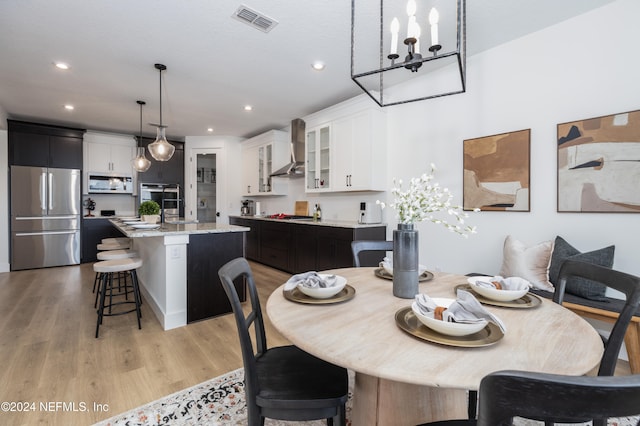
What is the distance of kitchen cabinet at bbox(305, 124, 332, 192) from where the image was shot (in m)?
4.49

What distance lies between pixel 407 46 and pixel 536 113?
1295mm

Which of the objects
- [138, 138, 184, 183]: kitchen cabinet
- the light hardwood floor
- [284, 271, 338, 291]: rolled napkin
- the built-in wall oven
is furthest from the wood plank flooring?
[138, 138, 184, 183]: kitchen cabinet

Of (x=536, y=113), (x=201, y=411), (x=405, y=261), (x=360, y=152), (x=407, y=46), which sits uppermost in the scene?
(x=407, y=46)

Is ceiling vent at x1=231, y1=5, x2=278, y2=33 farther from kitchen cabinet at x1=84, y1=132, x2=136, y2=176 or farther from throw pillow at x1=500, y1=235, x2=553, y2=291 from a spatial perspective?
kitchen cabinet at x1=84, y1=132, x2=136, y2=176

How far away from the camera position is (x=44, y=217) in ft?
17.0

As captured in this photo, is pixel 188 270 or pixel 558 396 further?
pixel 188 270

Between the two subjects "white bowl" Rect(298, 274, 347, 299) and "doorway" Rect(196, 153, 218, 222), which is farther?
"doorway" Rect(196, 153, 218, 222)

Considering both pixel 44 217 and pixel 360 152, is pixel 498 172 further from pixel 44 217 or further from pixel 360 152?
pixel 44 217

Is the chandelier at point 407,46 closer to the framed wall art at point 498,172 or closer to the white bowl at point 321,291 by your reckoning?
the framed wall art at point 498,172

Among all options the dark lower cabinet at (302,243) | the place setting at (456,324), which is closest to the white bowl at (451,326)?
the place setting at (456,324)

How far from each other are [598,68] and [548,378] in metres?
2.89

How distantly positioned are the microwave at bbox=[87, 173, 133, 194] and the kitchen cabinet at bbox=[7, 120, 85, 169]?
42 centimetres

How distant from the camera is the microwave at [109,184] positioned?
19.3ft

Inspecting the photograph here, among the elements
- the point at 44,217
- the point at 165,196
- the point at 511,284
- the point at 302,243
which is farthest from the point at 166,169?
the point at 511,284
